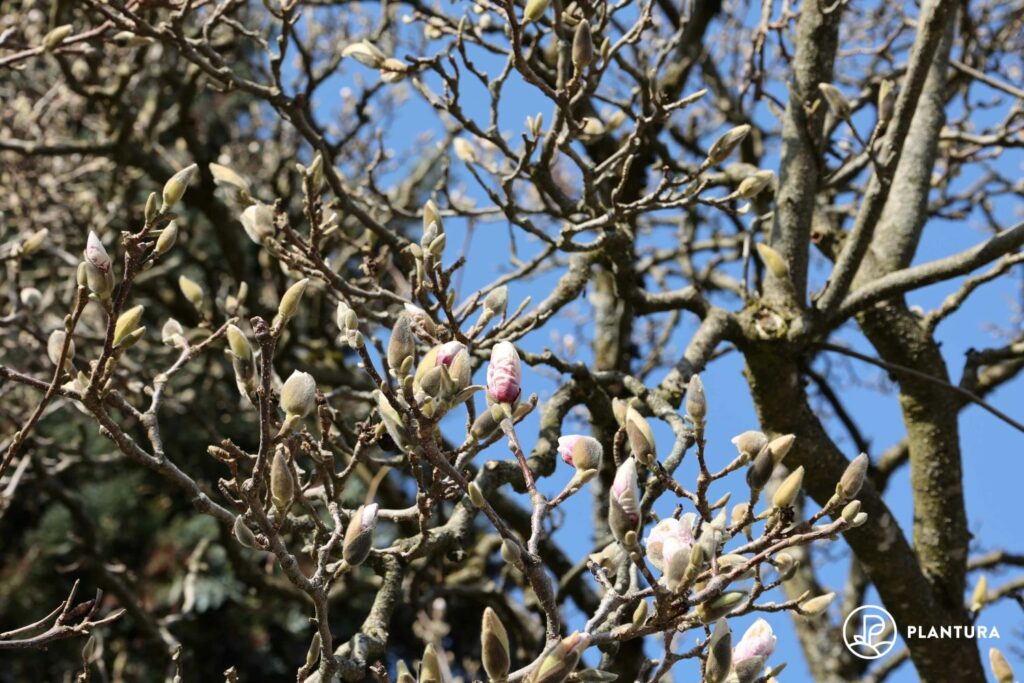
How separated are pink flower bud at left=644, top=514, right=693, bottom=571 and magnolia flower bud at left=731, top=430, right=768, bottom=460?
21 centimetres

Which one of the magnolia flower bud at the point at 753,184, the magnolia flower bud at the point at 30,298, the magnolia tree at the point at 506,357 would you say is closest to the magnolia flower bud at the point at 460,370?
the magnolia tree at the point at 506,357

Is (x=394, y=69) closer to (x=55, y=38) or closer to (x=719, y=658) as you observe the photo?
(x=55, y=38)

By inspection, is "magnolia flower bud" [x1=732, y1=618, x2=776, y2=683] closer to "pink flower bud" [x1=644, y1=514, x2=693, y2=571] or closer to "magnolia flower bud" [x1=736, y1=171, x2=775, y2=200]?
"pink flower bud" [x1=644, y1=514, x2=693, y2=571]

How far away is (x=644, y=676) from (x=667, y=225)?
3.85 meters

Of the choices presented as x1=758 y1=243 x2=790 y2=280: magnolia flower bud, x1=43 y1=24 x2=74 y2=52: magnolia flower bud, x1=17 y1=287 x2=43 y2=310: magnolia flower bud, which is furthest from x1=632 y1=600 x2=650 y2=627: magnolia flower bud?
x1=43 y1=24 x2=74 y2=52: magnolia flower bud

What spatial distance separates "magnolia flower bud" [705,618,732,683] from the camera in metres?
1.20

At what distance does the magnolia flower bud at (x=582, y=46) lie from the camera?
2.02 m

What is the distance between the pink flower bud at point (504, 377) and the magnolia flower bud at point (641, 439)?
0.53ft

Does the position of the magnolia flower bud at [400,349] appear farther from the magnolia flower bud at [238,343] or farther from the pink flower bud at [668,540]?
the pink flower bud at [668,540]

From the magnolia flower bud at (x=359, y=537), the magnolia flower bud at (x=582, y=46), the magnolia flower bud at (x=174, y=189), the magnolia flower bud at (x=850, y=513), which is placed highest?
the magnolia flower bud at (x=582, y=46)

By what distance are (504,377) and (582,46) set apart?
0.94 m

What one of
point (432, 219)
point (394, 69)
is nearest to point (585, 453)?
point (432, 219)

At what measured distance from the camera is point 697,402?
1.46m

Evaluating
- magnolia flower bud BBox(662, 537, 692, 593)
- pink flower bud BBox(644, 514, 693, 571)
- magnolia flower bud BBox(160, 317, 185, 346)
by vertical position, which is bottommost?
magnolia flower bud BBox(662, 537, 692, 593)
